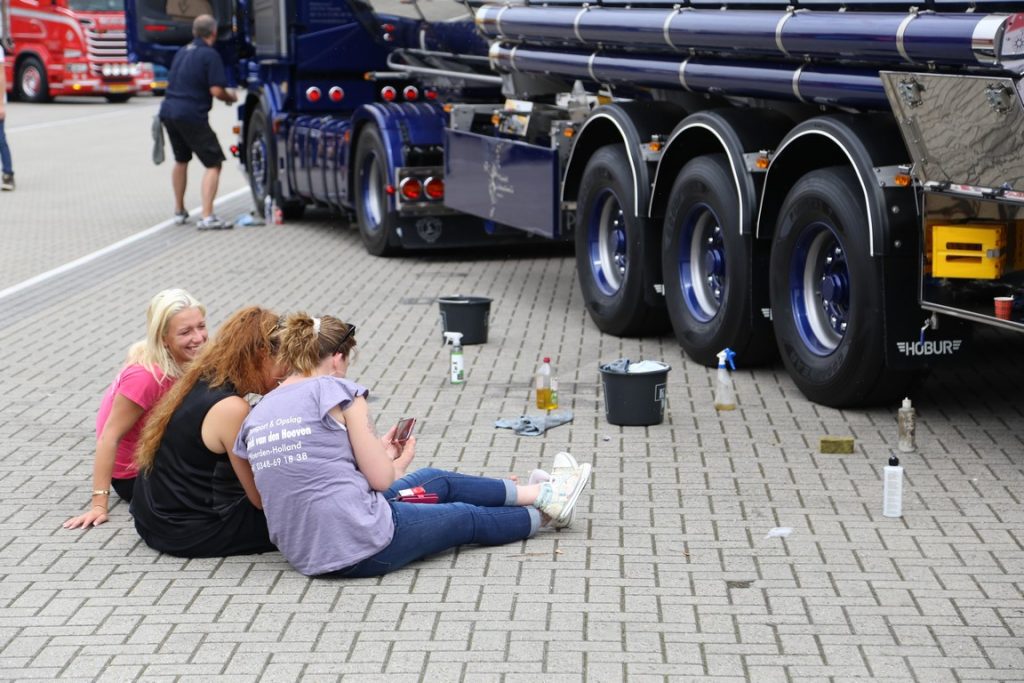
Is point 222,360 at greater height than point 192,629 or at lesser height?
greater

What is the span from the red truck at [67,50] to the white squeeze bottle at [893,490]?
31449 mm

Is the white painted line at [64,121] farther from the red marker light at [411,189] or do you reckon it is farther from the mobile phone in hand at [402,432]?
the mobile phone in hand at [402,432]

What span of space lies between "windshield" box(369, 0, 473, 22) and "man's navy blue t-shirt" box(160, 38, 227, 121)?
2128mm

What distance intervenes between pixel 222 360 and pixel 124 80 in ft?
111

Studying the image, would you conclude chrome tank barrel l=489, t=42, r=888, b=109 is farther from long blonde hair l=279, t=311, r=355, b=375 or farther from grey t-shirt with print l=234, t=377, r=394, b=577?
grey t-shirt with print l=234, t=377, r=394, b=577

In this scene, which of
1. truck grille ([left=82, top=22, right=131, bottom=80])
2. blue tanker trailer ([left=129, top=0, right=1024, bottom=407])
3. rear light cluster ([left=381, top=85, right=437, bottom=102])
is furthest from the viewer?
truck grille ([left=82, top=22, right=131, bottom=80])

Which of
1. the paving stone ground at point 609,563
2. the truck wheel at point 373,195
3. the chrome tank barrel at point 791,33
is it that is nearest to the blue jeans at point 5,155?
the truck wheel at point 373,195

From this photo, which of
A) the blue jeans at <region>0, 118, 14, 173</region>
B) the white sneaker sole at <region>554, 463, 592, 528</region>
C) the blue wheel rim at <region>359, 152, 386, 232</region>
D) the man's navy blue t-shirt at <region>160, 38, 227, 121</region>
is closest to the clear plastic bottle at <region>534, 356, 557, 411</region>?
the white sneaker sole at <region>554, 463, 592, 528</region>

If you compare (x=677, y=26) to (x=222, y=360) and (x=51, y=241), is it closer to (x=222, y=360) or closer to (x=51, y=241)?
A: (x=222, y=360)

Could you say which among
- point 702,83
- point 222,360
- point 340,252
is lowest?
point 340,252

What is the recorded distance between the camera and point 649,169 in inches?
409

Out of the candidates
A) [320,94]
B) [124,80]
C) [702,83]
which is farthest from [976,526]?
[124,80]

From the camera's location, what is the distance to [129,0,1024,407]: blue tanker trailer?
757 centimetres

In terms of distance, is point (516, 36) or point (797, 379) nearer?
point (797, 379)
